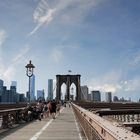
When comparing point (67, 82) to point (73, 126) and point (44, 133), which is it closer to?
point (73, 126)

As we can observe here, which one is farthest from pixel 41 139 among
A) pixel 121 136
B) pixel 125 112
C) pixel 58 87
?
pixel 58 87

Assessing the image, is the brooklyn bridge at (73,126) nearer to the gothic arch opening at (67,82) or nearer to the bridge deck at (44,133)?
the bridge deck at (44,133)

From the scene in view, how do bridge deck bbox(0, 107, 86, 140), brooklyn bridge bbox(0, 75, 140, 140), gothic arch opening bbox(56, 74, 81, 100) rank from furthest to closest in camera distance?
1. gothic arch opening bbox(56, 74, 81, 100)
2. bridge deck bbox(0, 107, 86, 140)
3. brooklyn bridge bbox(0, 75, 140, 140)

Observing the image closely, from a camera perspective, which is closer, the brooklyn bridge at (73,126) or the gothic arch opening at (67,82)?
the brooklyn bridge at (73,126)

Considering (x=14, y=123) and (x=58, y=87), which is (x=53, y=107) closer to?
(x=14, y=123)

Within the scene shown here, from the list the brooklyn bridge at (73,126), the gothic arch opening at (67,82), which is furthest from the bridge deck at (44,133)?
the gothic arch opening at (67,82)

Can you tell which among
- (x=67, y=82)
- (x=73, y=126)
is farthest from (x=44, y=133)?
(x=67, y=82)

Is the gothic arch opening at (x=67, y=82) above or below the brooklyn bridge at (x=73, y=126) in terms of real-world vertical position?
above

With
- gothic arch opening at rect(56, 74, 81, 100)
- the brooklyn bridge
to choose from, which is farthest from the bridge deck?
gothic arch opening at rect(56, 74, 81, 100)

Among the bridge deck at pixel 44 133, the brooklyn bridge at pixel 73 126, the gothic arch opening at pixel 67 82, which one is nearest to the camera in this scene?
the brooklyn bridge at pixel 73 126

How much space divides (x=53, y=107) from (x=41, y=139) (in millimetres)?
17651

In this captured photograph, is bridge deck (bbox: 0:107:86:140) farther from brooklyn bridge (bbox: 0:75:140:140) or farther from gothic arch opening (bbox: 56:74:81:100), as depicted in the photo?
gothic arch opening (bbox: 56:74:81:100)

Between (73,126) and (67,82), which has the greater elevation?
(67,82)

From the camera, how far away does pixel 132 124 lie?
13.1m
